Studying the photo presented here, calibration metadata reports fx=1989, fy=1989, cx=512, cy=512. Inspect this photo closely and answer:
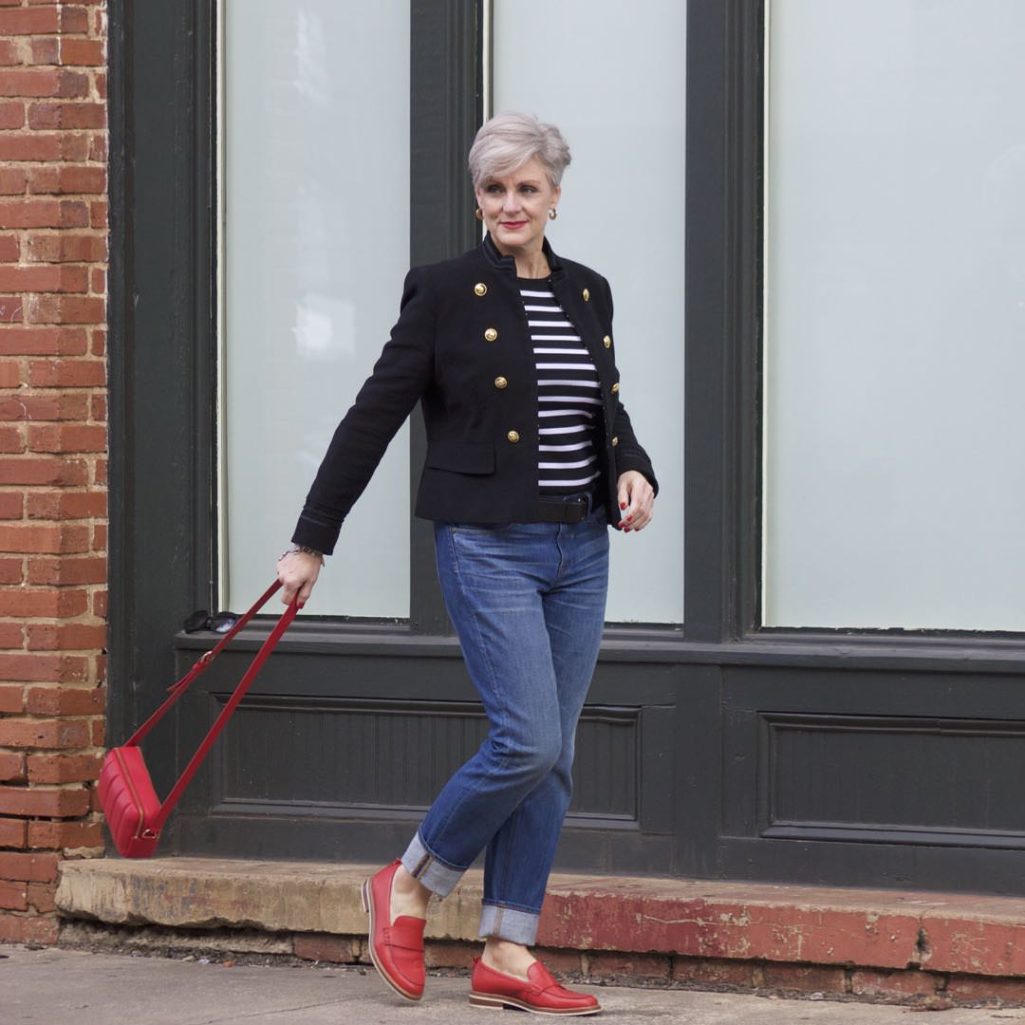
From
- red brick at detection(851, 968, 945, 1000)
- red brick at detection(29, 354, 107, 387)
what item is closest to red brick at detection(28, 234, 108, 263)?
red brick at detection(29, 354, 107, 387)

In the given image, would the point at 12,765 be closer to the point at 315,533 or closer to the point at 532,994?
the point at 315,533

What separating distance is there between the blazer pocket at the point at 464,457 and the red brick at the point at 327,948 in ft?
5.01

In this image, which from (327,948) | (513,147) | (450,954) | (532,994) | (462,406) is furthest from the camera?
(327,948)

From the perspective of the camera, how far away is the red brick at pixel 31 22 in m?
5.50

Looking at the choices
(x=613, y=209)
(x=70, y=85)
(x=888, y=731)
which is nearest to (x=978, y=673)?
(x=888, y=731)

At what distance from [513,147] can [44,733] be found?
2.29 meters

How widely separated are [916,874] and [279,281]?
2.42 meters

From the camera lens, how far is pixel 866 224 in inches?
205

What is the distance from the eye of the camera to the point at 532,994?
4.46 m

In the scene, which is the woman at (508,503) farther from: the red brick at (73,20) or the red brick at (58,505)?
the red brick at (73,20)

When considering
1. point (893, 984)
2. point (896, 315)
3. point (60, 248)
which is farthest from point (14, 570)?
point (893, 984)

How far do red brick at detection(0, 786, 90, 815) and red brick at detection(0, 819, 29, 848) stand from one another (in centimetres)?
3

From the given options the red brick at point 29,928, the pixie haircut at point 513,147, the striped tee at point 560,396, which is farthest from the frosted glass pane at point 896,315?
the red brick at point 29,928

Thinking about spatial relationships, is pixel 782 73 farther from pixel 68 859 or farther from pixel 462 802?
pixel 68 859
